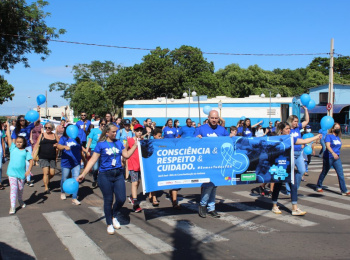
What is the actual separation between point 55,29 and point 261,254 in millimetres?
20858

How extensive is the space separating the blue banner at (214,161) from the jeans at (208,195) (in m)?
0.09

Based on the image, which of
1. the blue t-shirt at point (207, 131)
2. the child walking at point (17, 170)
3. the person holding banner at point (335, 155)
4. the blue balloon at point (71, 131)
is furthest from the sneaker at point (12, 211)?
the person holding banner at point (335, 155)

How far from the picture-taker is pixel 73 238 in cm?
598

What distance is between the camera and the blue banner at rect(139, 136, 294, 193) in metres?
7.05

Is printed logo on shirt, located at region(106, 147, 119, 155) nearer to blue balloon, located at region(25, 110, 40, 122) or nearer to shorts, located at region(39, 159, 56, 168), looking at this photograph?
shorts, located at region(39, 159, 56, 168)

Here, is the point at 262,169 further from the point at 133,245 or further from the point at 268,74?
the point at 268,74

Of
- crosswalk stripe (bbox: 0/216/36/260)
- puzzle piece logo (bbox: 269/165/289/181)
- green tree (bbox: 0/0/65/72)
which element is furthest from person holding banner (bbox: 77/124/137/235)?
green tree (bbox: 0/0/65/72)

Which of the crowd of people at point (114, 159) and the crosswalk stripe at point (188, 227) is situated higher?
the crowd of people at point (114, 159)

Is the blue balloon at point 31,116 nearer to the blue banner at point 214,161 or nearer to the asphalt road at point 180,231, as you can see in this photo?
the asphalt road at point 180,231

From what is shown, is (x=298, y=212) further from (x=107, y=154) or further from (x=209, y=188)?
(x=107, y=154)

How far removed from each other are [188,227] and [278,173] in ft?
7.30

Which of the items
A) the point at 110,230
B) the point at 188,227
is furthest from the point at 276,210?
the point at 110,230

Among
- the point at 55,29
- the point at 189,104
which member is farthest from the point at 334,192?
the point at 189,104

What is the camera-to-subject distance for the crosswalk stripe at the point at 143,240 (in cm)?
543
